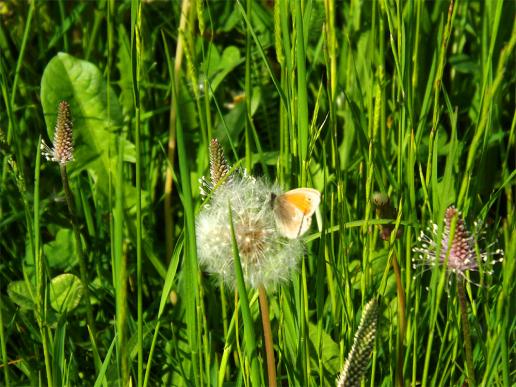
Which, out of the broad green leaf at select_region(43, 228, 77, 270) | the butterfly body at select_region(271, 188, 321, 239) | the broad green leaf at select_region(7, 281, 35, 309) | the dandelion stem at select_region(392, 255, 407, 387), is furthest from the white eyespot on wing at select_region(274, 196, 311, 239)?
the broad green leaf at select_region(43, 228, 77, 270)

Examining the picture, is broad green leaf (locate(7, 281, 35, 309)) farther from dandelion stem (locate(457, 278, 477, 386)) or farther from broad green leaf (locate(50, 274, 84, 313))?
dandelion stem (locate(457, 278, 477, 386))

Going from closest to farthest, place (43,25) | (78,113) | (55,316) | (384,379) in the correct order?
(384,379)
(55,316)
(78,113)
(43,25)

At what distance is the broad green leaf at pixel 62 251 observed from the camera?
2222 millimetres

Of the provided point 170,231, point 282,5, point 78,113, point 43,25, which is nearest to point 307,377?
point 282,5

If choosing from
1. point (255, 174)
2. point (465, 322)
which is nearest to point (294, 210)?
point (465, 322)

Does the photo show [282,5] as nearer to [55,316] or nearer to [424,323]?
[424,323]

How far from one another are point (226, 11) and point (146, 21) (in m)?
0.27

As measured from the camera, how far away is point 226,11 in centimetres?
264

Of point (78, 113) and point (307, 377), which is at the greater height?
point (78, 113)

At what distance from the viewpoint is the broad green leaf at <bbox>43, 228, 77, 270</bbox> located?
7.29 ft

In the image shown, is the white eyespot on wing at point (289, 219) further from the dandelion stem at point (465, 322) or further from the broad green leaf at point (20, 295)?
the broad green leaf at point (20, 295)

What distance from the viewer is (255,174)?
2.35 metres

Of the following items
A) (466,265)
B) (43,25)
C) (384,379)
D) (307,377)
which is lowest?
(384,379)

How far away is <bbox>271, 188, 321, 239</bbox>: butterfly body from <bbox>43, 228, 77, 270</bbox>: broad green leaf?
1.00 metres
